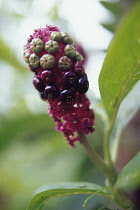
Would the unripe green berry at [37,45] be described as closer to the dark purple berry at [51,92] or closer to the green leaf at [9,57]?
the dark purple berry at [51,92]

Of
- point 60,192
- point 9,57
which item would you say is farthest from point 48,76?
point 9,57

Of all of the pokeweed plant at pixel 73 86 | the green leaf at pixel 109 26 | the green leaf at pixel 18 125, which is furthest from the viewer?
the green leaf at pixel 18 125

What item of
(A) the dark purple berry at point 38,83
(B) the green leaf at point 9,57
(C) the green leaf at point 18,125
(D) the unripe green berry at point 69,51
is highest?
(D) the unripe green berry at point 69,51

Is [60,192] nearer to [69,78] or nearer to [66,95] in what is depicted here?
[66,95]

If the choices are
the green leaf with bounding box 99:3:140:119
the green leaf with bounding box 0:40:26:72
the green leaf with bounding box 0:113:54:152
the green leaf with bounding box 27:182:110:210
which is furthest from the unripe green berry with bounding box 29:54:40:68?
the green leaf with bounding box 0:40:26:72

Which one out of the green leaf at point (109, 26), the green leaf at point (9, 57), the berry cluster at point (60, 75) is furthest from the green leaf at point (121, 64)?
the green leaf at point (9, 57)

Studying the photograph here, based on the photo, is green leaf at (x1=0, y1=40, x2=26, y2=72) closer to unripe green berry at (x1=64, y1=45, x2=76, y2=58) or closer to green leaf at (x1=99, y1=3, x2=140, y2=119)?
green leaf at (x1=99, y1=3, x2=140, y2=119)
